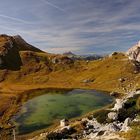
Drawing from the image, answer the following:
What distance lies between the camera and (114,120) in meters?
97.9

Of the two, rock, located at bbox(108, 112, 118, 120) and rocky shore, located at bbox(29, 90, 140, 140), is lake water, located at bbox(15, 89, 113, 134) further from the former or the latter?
rock, located at bbox(108, 112, 118, 120)

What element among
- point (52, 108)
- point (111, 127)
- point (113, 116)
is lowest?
point (52, 108)

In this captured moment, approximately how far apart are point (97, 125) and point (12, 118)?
209 feet

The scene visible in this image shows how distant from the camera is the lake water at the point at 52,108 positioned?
450ft

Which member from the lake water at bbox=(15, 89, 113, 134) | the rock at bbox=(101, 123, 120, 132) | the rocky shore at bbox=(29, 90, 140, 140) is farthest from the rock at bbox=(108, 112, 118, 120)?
the lake water at bbox=(15, 89, 113, 134)

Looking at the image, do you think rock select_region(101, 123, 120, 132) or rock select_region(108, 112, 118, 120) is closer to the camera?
rock select_region(101, 123, 120, 132)

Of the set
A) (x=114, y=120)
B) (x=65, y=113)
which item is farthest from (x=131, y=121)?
(x=65, y=113)

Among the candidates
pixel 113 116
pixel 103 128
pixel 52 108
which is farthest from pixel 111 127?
pixel 52 108

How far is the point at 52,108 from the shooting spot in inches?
6432

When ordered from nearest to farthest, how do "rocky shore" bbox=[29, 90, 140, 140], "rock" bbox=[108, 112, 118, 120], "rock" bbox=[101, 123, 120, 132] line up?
1. "rocky shore" bbox=[29, 90, 140, 140]
2. "rock" bbox=[101, 123, 120, 132]
3. "rock" bbox=[108, 112, 118, 120]

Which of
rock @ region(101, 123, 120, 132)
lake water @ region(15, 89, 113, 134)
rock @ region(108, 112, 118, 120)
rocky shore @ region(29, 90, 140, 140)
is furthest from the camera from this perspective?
lake water @ region(15, 89, 113, 134)

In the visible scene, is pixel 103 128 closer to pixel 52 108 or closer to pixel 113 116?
pixel 113 116

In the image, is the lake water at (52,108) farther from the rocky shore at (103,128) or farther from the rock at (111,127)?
the rock at (111,127)

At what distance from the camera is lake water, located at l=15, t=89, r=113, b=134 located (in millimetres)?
137125
